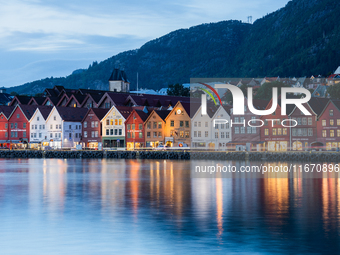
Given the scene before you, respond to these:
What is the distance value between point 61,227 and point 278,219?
12683mm

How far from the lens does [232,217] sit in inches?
1261

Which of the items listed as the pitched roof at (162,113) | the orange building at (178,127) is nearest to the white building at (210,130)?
the orange building at (178,127)

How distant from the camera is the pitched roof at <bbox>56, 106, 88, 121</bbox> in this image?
451 ft

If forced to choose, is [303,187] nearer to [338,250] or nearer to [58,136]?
[338,250]

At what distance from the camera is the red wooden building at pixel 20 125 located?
145 metres

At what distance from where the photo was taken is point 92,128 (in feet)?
438

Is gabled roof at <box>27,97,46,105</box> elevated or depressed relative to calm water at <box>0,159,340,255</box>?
elevated

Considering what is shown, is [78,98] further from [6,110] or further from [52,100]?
[6,110]

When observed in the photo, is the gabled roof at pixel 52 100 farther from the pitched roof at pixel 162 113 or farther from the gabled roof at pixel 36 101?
the pitched roof at pixel 162 113

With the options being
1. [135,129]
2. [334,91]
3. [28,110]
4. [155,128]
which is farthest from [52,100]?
[334,91]

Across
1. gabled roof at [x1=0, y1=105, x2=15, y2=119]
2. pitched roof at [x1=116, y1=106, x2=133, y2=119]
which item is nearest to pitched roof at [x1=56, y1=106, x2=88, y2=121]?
pitched roof at [x1=116, y1=106, x2=133, y2=119]

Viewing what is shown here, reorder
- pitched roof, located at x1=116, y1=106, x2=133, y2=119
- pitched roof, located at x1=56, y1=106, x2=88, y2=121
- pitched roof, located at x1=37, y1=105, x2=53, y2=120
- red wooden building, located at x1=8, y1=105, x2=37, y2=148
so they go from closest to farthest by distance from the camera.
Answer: pitched roof, located at x1=116, y1=106, x2=133, y2=119
pitched roof, located at x1=56, y1=106, x2=88, y2=121
pitched roof, located at x1=37, y1=105, x2=53, y2=120
red wooden building, located at x1=8, y1=105, x2=37, y2=148

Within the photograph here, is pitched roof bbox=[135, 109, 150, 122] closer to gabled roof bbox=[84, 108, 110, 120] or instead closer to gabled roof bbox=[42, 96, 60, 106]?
gabled roof bbox=[84, 108, 110, 120]

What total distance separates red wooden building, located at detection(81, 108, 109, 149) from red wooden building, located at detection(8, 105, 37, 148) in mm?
19775
